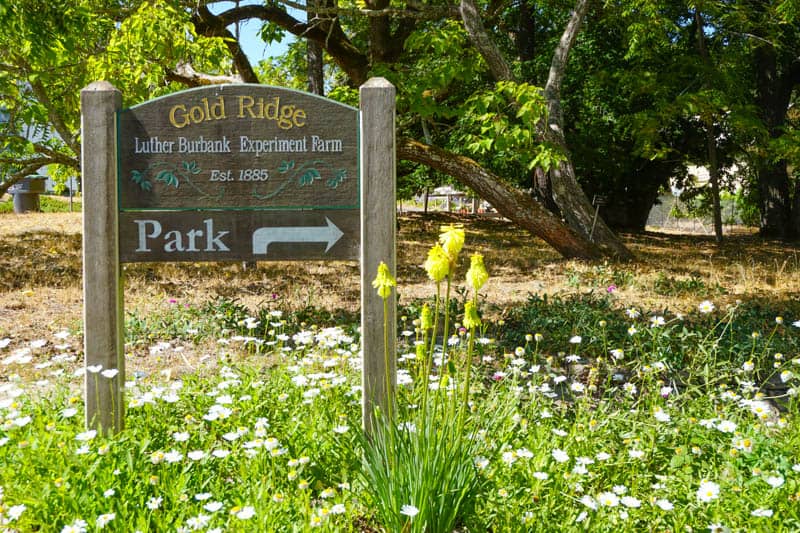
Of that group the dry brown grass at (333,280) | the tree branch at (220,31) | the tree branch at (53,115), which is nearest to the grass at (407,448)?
the dry brown grass at (333,280)

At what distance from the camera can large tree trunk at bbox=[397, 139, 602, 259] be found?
10.6 metres

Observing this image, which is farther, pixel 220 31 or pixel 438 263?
pixel 220 31

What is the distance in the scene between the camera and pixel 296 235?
3189 mm

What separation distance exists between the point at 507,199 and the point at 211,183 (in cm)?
796

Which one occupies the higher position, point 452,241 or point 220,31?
point 220,31

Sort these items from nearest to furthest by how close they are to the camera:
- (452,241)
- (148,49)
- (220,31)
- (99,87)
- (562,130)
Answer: (452,241)
(99,87)
(148,49)
(220,31)
(562,130)

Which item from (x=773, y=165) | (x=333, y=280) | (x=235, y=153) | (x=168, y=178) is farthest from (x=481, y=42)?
(x=773, y=165)

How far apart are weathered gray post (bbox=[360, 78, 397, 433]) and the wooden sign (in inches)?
4.6

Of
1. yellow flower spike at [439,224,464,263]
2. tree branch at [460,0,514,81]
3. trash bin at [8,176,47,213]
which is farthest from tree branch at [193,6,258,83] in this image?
trash bin at [8,176,47,213]

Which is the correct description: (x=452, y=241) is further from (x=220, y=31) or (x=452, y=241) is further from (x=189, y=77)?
(x=220, y=31)

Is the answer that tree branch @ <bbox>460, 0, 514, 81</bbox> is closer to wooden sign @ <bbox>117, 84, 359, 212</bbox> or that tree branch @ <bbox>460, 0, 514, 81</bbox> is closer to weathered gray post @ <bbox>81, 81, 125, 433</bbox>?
wooden sign @ <bbox>117, 84, 359, 212</bbox>

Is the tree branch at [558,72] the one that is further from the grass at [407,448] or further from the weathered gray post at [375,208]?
the weathered gray post at [375,208]

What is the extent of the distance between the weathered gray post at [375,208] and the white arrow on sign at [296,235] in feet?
0.57

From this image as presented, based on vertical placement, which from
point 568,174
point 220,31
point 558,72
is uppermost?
point 220,31
